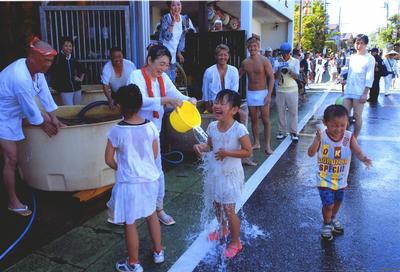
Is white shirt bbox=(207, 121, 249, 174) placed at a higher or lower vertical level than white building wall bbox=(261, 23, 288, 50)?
lower

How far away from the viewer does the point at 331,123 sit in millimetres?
3469

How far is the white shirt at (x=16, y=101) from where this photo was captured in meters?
3.84

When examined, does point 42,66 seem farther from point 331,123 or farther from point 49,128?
point 331,123

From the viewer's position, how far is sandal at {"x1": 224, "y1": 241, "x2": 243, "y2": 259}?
11.0ft

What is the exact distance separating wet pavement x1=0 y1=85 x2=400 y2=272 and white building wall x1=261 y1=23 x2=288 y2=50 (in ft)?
66.2

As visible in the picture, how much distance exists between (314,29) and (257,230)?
Answer: 40154 millimetres

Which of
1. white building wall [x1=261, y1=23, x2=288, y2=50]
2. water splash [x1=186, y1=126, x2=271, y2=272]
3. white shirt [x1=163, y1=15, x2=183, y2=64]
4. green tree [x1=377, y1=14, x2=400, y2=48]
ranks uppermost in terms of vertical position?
green tree [x1=377, y1=14, x2=400, y2=48]

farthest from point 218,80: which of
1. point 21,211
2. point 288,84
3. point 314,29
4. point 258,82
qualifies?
point 314,29

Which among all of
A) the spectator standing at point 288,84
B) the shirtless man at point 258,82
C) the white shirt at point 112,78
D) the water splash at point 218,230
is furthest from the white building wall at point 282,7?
the water splash at point 218,230

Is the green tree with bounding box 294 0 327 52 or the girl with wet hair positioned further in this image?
the green tree with bounding box 294 0 327 52

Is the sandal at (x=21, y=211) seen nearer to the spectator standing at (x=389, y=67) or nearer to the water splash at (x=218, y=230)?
the water splash at (x=218, y=230)

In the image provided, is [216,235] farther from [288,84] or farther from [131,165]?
[288,84]

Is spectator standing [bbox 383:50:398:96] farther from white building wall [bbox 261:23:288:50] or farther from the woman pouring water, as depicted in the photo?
the woman pouring water

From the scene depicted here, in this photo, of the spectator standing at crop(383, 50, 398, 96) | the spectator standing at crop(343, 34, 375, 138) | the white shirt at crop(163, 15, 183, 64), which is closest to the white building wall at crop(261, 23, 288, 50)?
the spectator standing at crop(383, 50, 398, 96)
